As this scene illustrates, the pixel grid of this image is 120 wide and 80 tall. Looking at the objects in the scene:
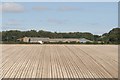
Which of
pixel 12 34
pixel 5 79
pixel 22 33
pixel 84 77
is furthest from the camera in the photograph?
pixel 22 33

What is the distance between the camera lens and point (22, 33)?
195 feet

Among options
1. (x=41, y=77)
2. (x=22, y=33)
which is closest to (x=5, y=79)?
(x=41, y=77)

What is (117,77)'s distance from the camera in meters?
6.61

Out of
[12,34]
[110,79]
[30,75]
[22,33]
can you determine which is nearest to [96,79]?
[110,79]

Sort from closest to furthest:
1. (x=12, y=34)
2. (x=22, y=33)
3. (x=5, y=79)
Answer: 1. (x=5, y=79)
2. (x=12, y=34)
3. (x=22, y=33)

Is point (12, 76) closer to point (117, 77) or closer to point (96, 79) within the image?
point (96, 79)

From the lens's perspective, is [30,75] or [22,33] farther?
[22,33]

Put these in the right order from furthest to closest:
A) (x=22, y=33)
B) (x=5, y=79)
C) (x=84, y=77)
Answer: (x=22, y=33) → (x=84, y=77) → (x=5, y=79)

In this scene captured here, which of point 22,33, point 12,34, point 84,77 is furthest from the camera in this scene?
point 22,33

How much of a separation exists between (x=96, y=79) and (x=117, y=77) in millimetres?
622

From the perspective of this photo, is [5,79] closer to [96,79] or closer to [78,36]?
[96,79]

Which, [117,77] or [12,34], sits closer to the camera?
[117,77]

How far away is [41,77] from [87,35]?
56.6m

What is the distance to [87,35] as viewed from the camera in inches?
2464
